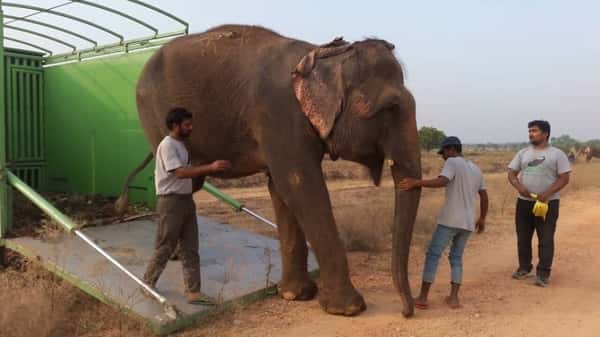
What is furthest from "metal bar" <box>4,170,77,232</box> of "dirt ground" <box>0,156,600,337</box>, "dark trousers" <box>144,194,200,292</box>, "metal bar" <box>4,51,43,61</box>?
"metal bar" <box>4,51,43,61</box>

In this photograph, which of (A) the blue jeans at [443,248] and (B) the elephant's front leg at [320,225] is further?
(A) the blue jeans at [443,248]

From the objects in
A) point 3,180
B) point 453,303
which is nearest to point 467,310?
point 453,303

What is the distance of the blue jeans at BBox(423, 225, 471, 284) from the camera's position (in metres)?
5.39

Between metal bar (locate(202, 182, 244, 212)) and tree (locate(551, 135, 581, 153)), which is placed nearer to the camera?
metal bar (locate(202, 182, 244, 212))

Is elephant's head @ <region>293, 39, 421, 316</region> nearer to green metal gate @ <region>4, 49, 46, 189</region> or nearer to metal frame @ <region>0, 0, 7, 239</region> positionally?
metal frame @ <region>0, 0, 7, 239</region>

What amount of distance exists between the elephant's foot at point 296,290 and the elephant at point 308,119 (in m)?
0.01

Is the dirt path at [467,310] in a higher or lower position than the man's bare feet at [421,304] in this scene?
lower

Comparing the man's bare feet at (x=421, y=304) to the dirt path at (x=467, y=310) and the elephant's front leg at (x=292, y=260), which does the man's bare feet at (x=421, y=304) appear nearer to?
the dirt path at (x=467, y=310)

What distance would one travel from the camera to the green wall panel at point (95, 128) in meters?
8.05

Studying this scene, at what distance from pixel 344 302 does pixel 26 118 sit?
22.6 feet

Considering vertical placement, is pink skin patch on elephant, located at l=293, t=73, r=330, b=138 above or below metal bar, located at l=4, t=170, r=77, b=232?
above

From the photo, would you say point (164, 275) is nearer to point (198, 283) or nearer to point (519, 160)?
point (198, 283)

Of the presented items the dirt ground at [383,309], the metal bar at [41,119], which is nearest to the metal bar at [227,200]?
the dirt ground at [383,309]

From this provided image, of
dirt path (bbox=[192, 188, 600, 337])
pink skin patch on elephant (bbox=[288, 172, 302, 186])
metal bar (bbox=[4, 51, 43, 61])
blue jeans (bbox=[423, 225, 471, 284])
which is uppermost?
metal bar (bbox=[4, 51, 43, 61])
